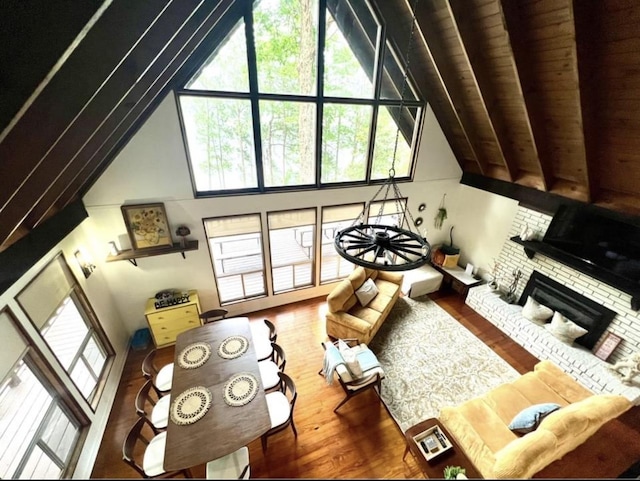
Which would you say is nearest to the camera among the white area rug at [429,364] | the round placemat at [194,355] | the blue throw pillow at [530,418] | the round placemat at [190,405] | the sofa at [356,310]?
the round placemat at [190,405]

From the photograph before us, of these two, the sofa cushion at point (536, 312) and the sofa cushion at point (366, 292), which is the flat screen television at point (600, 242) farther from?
the sofa cushion at point (366, 292)

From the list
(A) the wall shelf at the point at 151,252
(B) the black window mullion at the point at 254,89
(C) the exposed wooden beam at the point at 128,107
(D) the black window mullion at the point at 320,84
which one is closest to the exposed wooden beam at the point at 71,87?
(C) the exposed wooden beam at the point at 128,107

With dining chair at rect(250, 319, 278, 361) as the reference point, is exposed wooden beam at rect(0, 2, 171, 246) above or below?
above

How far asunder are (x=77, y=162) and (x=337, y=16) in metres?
3.92

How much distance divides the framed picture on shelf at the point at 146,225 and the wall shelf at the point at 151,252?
0.07 m

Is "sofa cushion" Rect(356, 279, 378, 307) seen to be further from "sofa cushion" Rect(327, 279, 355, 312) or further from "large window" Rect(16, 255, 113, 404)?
"large window" Rect(16, 255, 113, 404)

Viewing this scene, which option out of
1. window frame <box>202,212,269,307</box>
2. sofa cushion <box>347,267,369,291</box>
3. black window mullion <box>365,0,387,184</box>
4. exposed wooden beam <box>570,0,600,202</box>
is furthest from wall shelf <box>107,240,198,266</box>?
exposed wooden beam <box>570,0,600,202</box>

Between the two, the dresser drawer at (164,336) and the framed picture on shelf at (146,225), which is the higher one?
the framed picture on shelf at (146,225)

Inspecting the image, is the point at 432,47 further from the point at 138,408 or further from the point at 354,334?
the point at 138,408

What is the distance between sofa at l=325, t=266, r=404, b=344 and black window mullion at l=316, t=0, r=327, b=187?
1950 millimetres

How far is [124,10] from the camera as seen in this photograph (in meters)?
1.14

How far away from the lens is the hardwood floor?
2.88m

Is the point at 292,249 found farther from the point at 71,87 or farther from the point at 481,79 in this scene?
the point at 71,87

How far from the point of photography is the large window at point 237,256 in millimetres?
4383
